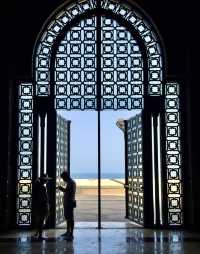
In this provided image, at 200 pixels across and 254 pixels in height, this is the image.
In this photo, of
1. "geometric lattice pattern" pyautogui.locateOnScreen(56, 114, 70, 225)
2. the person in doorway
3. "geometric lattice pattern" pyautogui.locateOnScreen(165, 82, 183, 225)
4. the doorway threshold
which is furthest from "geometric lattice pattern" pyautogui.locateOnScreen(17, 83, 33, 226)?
"geometric lattice pattern" pyautogui.locateOnScreen(165, 82, 183, 225)

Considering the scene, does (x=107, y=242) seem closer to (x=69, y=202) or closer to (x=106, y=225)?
(x=69, y=202)

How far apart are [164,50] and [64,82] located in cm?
190

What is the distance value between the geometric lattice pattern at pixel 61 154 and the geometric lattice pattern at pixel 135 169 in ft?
3.93

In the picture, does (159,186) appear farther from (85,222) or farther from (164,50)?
(164,50)

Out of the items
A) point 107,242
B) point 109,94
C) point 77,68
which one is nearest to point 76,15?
point 77,68

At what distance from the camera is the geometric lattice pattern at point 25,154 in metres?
8.48

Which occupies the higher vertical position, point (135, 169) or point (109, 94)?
point (109, 94)

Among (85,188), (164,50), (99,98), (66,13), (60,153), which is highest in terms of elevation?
(66,13)

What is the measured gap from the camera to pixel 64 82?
880 cm

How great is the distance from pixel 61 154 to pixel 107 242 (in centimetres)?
258

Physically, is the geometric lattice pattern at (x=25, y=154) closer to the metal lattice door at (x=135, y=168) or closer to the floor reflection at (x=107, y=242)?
the floor reflection at (x=107, y=242)

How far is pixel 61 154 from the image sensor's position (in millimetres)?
9000
